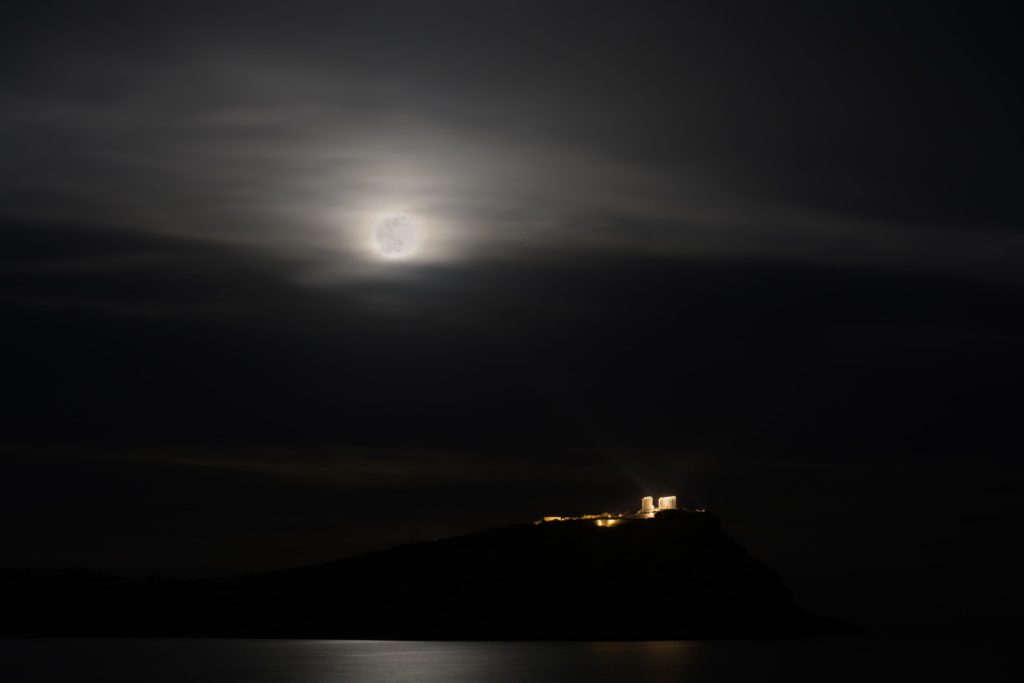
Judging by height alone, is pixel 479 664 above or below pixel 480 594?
below

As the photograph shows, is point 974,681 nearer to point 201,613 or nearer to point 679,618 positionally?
point 679,618

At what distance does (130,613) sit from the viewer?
18525 centimetres

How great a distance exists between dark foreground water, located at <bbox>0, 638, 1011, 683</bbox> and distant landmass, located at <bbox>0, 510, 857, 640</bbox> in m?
3.34

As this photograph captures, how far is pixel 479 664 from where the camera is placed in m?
155

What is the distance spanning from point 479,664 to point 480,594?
24494 millimetres

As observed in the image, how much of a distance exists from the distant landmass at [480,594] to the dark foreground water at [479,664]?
3.34 metres

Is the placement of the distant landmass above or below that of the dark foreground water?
above

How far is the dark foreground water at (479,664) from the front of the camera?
134m

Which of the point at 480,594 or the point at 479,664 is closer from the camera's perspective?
the point at 479,664

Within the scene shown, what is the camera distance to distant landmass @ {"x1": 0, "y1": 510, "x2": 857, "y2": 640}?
17850 centimetres

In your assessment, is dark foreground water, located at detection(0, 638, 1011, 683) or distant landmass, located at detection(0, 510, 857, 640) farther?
distant landmass, located at detection(0, 510, 857, 640)

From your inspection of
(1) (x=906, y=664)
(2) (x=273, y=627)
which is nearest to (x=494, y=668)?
(2) (x=273, y=627)

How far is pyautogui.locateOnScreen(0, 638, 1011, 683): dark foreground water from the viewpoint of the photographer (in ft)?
439

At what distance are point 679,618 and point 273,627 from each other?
52.8 meters
